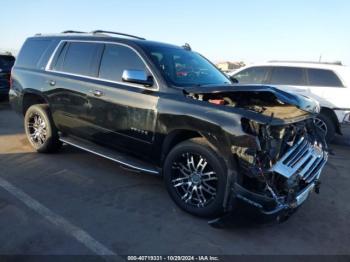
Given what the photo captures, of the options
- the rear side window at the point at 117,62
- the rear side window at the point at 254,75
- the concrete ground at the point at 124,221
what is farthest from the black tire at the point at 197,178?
the rear side window at the point at 254,75

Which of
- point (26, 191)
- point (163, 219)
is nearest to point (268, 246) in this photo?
point (163, 219)

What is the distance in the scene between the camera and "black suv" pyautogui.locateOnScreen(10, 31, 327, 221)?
355cm

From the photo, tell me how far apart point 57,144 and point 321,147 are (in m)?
4.22

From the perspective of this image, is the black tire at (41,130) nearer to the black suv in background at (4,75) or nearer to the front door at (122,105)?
the front door at (122,105)

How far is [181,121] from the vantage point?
13.3ft

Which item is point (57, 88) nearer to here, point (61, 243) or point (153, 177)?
point (153, 177)

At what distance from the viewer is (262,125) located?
3500mm

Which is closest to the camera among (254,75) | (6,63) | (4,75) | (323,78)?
(323,78)

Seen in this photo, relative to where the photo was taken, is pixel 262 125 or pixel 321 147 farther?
pixel 321 147

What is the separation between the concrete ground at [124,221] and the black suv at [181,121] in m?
0.36

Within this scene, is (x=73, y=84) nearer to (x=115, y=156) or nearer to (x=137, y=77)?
(x=115, y=156)

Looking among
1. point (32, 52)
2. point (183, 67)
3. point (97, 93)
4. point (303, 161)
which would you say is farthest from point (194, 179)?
point (32, 52)

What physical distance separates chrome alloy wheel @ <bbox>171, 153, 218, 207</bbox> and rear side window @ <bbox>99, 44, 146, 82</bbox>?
1.34 meters

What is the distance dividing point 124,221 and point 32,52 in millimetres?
3863
